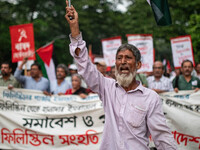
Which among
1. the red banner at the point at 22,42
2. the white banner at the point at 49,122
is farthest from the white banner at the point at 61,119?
the red banner at the point at 22,42

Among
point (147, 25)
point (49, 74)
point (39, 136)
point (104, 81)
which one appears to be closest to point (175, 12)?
point (147, 25)

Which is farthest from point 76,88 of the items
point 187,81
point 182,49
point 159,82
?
point 182,49

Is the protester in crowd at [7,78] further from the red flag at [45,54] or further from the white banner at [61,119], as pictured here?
the red flag at [45,54]

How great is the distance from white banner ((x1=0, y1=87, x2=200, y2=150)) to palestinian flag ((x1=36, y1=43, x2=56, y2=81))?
2021 mm

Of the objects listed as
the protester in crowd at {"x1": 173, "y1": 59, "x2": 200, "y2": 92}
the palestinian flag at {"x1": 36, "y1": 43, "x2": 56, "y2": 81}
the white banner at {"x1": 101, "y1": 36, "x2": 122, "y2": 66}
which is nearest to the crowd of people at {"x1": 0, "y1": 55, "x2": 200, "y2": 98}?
the protester in crowd at {"x1": 173, "y1": 59, "x2": 200, "y2": 92}

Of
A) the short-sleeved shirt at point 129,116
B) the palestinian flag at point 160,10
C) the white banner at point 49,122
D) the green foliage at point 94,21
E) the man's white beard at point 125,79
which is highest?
the green foliage at point 94,21

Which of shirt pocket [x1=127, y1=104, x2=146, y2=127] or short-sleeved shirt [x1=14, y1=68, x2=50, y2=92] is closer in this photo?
shirt pocket [x1=127, y1=104, x2=146, y2=127]

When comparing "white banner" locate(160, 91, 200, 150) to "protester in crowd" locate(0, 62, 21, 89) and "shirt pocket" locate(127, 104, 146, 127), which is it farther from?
"protester in crowd" locate(0, 62, 21, 89)

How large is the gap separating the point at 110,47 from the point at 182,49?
8.54 feet

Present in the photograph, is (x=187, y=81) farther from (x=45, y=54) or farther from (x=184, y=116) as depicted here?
(x=45, y=54)

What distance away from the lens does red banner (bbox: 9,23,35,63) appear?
7.62 meters

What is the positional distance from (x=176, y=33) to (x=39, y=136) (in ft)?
50.8

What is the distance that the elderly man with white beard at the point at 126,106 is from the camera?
2.34m

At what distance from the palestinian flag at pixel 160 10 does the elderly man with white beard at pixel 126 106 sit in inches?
37.3
